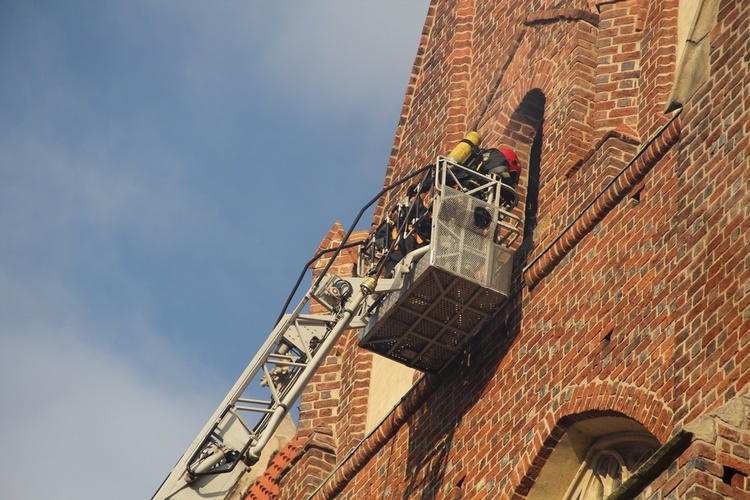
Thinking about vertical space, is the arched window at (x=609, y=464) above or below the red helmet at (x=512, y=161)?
below

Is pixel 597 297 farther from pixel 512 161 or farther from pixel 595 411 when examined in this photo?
pixel 512 161

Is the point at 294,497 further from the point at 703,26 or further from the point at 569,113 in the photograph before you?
the point at 703,26

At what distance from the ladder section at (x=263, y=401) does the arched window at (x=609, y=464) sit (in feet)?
13.1

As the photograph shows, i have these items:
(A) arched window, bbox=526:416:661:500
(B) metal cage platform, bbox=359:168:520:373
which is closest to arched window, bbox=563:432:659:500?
(A) arched window, bbox=526:416:661:500

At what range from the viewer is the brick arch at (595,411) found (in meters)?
13.0

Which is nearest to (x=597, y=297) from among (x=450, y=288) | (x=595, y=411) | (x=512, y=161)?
(x=595, y=411)

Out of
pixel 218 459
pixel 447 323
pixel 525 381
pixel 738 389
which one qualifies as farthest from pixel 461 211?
pixel 738 389

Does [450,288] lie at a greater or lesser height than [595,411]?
greater

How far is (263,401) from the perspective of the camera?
1867 cm

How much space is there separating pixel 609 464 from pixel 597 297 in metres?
1.44

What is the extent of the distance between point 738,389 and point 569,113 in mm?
6028

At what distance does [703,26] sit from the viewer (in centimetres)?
1493

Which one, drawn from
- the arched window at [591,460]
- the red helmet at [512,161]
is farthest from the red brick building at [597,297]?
the red helmet at [512,161]

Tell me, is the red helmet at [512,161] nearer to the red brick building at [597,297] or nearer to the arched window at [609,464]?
the red brick building at [597,297]
